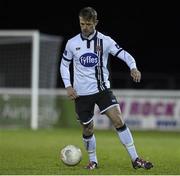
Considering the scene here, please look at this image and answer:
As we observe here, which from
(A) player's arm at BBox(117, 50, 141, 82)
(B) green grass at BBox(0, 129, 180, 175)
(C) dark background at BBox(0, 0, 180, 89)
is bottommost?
(B) green grass at BBox(0, 129, 180, 175)

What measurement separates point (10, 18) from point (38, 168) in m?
22.2

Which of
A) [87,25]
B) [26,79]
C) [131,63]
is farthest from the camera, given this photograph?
[26,79]

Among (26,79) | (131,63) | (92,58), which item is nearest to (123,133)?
(131,63)

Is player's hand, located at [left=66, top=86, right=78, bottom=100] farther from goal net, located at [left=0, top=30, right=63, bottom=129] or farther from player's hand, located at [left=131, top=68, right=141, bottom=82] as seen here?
goal net, located at [left=0, top=30, right=63, bottom=129]

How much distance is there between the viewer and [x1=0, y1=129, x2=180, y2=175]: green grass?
28.4ft

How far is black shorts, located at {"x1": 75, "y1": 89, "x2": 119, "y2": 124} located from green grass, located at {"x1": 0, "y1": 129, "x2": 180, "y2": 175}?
0.69 m

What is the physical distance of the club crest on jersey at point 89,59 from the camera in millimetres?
8898

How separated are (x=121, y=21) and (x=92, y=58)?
72.2 ft

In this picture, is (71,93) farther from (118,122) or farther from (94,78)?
(118,122)

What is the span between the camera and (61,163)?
9.86 metres

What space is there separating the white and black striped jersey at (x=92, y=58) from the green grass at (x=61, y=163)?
3.58ft

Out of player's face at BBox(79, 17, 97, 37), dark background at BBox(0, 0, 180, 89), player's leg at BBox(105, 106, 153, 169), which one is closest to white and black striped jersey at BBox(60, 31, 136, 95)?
player's face at BBox(79, 17, 97, 37)

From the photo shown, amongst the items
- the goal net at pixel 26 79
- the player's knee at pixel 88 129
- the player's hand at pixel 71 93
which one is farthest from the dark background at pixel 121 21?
the player's hand at pixel 71 93

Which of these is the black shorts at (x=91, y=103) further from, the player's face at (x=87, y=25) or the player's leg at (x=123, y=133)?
the player's face at (x=87, y=25)
